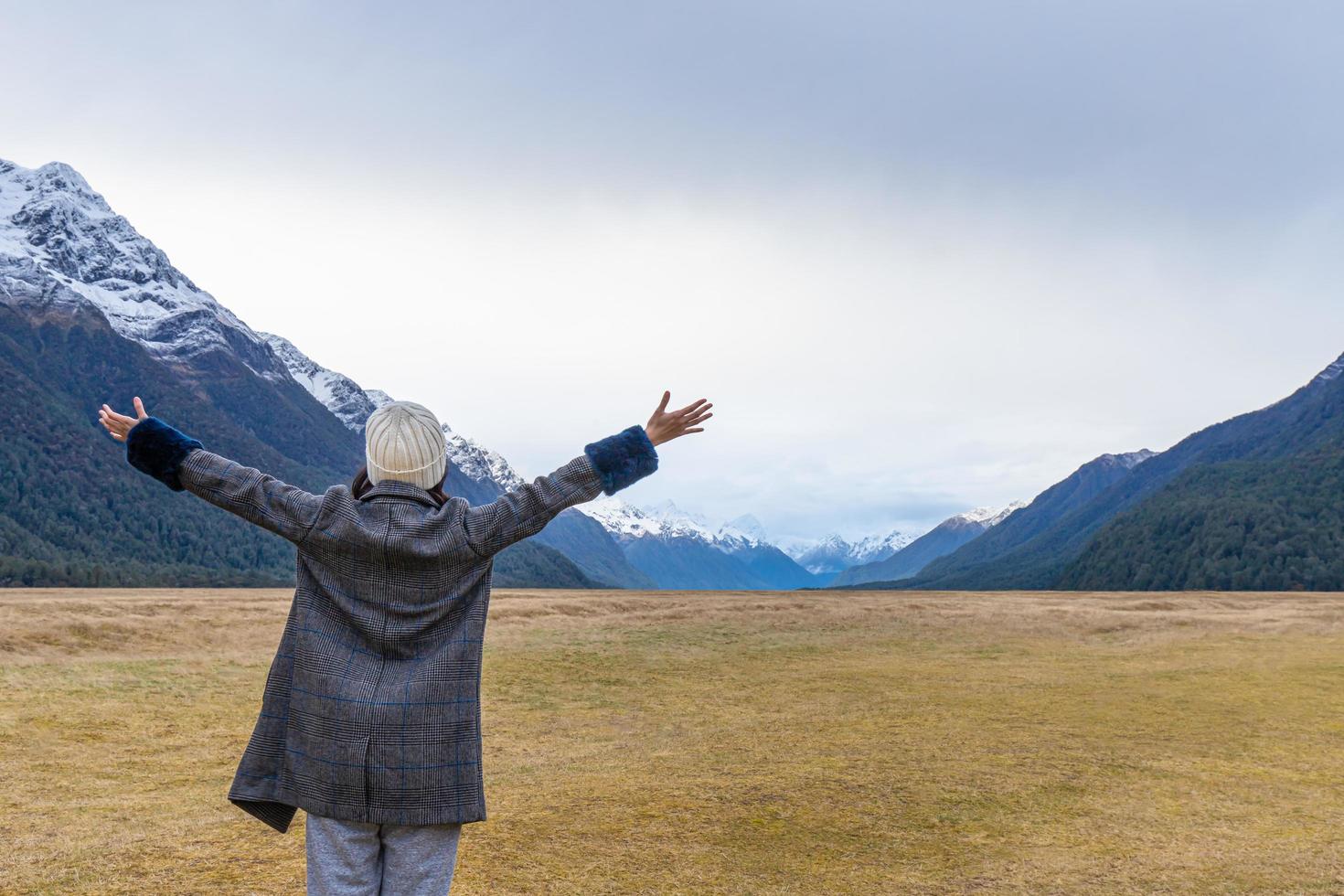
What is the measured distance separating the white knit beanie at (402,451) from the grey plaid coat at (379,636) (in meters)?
0.08

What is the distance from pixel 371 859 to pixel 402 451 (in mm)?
1803

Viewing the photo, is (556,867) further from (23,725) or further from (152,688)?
(152,688)

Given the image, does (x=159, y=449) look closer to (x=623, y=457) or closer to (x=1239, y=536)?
(x=623, y=457)

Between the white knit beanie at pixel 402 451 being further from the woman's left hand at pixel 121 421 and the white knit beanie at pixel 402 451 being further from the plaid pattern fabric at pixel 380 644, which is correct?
the woman's left hand at pixel 121 421

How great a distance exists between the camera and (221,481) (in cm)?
417

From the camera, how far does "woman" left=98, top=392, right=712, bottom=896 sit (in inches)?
155

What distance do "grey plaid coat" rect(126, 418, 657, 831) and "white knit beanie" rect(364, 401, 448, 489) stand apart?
0.25ft

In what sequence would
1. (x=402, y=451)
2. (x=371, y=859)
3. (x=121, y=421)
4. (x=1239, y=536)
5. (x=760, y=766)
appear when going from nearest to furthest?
(x=371, y=859)
(x=402, y=451)
(x=121, y=421)
(x=760, y=766)
(x=1239, y=536)

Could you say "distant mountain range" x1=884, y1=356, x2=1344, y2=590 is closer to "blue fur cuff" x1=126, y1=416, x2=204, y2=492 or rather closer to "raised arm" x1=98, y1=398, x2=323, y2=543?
"raised arm" x1=98, y1=398, x2=323, y2=543

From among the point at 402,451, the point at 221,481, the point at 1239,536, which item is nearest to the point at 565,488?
the point at 402,451

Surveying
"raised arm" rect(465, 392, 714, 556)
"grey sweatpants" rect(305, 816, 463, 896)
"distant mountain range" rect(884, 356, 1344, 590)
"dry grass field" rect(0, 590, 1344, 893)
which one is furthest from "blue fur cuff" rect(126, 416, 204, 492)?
"distant mountain range" rect(884, 356, 1344, 590)

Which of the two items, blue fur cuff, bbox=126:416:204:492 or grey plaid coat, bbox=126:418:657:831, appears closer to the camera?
grey plaid coat, bbox=126:418:657:831

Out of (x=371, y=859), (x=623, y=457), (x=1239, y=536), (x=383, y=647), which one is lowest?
(x=371, y=859)

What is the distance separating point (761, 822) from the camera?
10.5m
